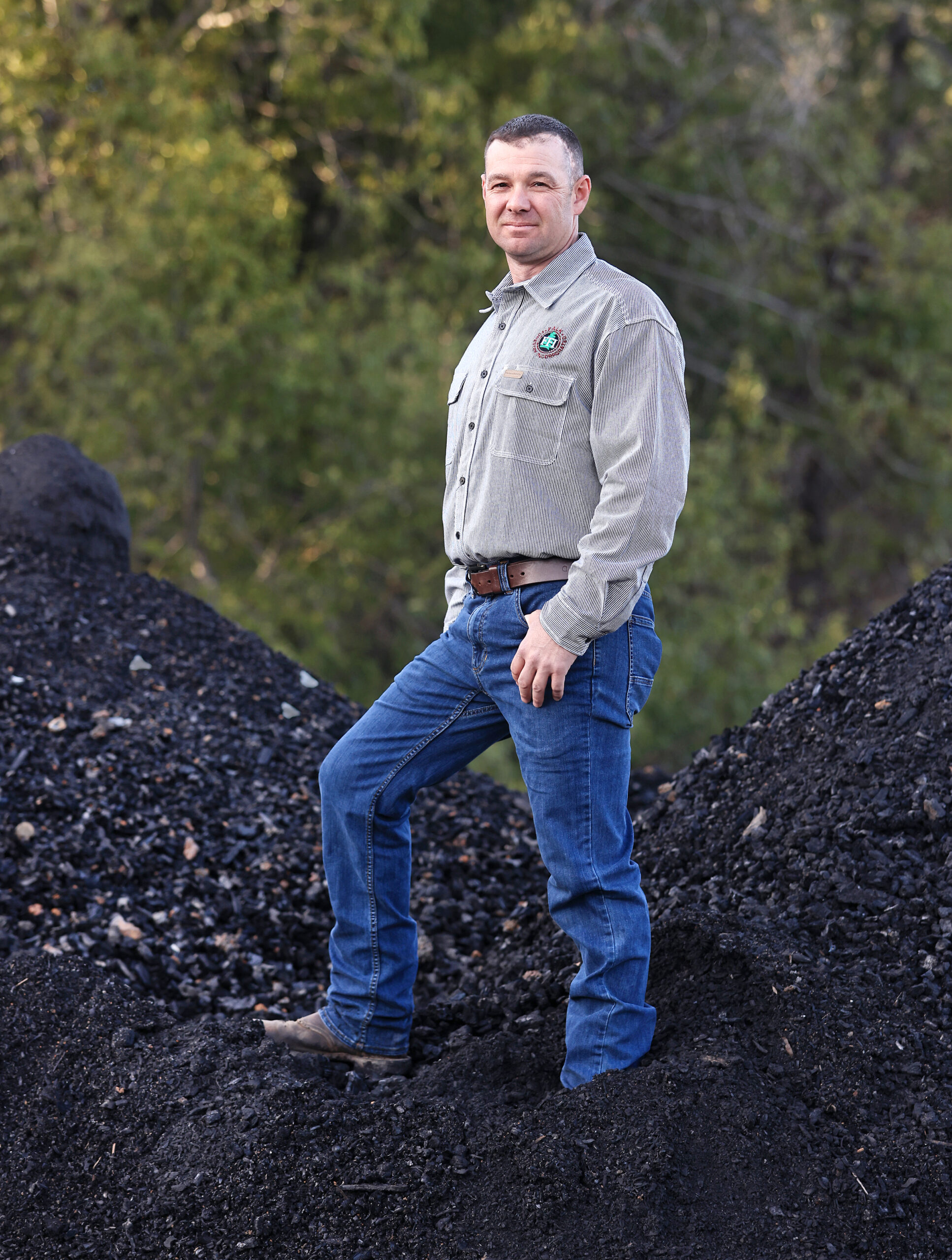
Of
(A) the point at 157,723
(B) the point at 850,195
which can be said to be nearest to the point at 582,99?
(B) the point at 850,195

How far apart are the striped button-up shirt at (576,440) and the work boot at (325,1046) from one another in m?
1.28

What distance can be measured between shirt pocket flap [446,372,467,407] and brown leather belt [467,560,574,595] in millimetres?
431

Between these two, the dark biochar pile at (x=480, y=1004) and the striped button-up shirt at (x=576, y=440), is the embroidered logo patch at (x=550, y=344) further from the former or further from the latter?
the dark biochar pile at (x=480, y=1004)

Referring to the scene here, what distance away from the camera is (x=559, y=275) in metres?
2.87

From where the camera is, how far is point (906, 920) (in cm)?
334

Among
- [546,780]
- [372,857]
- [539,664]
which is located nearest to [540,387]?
[539,664]

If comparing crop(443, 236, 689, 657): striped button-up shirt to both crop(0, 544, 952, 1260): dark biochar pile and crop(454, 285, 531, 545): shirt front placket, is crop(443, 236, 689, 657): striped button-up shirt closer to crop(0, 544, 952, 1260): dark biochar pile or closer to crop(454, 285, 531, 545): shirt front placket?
crop(454, 285, 531, 545): shirt front placket

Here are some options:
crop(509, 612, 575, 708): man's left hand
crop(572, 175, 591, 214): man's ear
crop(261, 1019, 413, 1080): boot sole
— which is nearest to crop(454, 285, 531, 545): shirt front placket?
crop(572, 175, 591, 214): man's ear

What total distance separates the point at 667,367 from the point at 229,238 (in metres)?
10.0

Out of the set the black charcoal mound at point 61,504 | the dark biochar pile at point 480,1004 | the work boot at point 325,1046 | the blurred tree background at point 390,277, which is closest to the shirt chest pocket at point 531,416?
the dark biochar pile at point 480,1004

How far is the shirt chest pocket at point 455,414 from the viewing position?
9.90ft

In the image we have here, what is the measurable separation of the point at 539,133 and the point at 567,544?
872 millimetres

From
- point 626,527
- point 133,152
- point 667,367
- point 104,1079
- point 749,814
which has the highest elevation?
point 133,152

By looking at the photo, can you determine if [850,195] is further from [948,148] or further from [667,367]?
[667,367]
